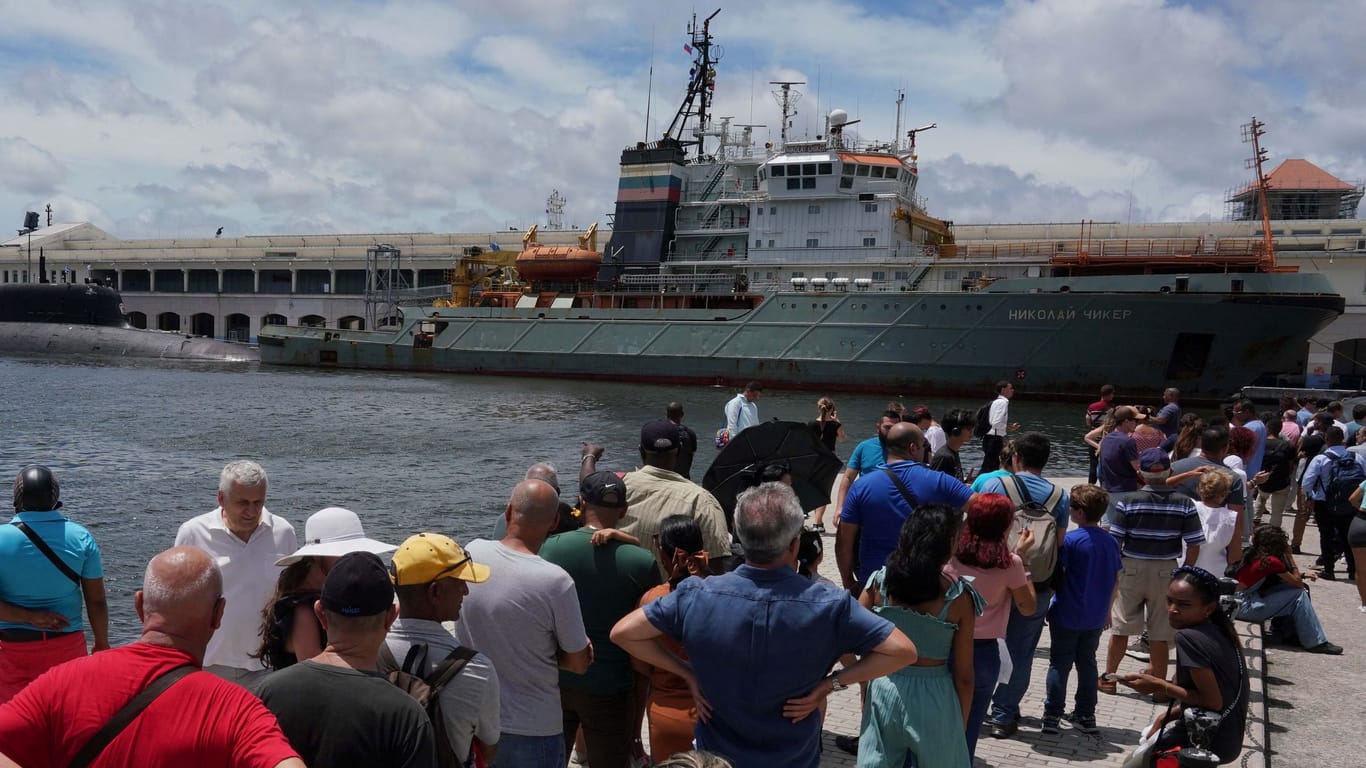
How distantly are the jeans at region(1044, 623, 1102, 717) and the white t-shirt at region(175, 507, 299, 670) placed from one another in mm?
3955

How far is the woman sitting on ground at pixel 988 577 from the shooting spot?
14.4 ft

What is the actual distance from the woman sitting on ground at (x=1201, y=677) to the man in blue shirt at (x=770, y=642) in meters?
1.47

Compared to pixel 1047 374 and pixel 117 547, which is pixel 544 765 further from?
pixel 1047 374

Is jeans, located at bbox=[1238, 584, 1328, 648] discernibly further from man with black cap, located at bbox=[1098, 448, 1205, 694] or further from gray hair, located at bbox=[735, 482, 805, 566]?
gray hair, located at bbox=[735, 482, 805, 566]

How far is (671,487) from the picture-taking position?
466 centimetres

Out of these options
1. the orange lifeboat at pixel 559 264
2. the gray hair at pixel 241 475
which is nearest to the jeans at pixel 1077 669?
the gray hair at pixel 241 475

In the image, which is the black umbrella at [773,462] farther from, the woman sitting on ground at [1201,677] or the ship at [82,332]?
the ship at [82,332]

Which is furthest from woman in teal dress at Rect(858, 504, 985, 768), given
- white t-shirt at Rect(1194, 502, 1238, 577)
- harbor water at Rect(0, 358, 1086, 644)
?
harbor water at Rect(0, 358, 1086, 644)

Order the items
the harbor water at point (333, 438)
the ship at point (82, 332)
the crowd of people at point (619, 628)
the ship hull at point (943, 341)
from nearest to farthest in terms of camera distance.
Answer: the crowd of people at point (619, 628)
the harbor water at point (333, 438)
the ship hull at point (943, 341)
the ship at point (82, 332)

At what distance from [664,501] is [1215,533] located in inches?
164

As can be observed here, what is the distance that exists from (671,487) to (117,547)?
29.6 ft

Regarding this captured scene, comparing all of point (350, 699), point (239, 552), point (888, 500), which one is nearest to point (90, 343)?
point (239, 552)

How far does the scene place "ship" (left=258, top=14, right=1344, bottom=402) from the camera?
1128 inches

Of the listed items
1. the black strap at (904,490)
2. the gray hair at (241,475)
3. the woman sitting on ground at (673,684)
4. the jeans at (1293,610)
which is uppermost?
the gray hair at (241,475)
